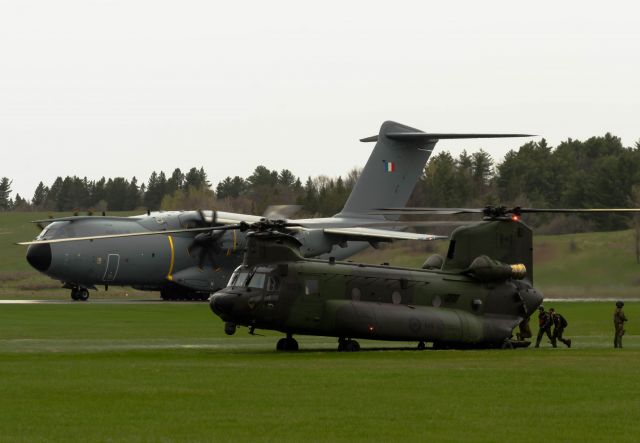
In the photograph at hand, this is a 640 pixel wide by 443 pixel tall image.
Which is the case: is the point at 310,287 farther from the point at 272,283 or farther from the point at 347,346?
the point at 347,346

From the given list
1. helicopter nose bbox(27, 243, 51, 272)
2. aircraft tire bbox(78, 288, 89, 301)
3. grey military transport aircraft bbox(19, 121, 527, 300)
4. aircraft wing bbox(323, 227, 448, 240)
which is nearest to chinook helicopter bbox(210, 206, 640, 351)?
aircraft wing bbox(323, 227, 448, 240)

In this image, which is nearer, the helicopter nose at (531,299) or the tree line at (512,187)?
the helicopter nose at (531,299)

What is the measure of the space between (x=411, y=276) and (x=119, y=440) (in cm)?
2024

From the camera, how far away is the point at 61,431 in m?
19.3

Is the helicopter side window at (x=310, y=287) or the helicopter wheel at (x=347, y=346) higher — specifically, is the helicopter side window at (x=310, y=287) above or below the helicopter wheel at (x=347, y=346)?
above

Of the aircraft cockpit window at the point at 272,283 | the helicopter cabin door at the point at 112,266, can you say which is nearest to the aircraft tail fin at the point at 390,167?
the helicopter cabin door at the point at 112,266

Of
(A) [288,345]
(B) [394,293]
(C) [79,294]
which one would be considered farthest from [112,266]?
(B) [394,293]

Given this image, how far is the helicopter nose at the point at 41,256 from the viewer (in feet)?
223

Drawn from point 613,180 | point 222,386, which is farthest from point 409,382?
point 613,180

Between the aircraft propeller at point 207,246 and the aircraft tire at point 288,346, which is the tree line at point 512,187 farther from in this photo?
the aircraft tire at point 288,346

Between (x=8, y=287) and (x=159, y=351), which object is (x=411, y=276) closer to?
(x=159, y=351)

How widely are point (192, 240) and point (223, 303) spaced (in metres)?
36.2

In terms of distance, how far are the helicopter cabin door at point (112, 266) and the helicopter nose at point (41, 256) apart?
9.86ft

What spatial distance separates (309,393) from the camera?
24203 millimetres
